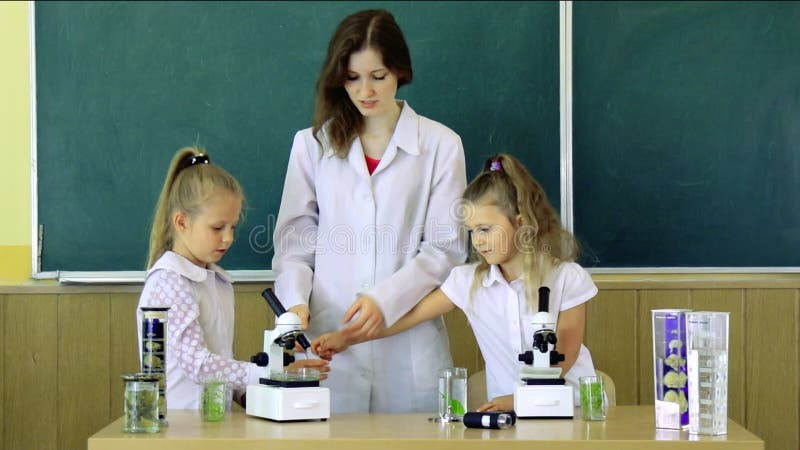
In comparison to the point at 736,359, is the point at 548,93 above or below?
above

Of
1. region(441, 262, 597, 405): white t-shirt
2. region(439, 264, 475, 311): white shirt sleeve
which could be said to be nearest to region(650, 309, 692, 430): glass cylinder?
region(441, 262, 597, 405): white t-shirt

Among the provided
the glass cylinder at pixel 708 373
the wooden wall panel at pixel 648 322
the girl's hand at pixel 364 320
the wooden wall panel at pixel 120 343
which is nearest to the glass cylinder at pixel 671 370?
the glass cylinder at pixel 708 373

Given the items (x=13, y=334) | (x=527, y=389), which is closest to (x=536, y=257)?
(x=527, y=389)

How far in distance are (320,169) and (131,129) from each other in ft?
3.16

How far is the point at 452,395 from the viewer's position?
2.43m

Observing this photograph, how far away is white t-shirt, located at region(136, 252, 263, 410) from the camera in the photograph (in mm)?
2600

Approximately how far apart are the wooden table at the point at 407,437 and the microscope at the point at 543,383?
4 cm

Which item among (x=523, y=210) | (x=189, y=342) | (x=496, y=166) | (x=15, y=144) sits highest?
(x=15, y=144)

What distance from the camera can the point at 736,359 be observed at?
3572 millimetres

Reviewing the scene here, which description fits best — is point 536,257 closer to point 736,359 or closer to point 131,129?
point 736,359

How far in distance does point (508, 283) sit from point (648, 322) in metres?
0.89

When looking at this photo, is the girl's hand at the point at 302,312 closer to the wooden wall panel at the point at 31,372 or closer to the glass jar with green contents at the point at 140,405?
the glass jar with green contents at the point at 140,405

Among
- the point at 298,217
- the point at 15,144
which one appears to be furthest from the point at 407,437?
the point at 15,144

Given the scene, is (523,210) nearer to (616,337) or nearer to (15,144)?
(616,337)
